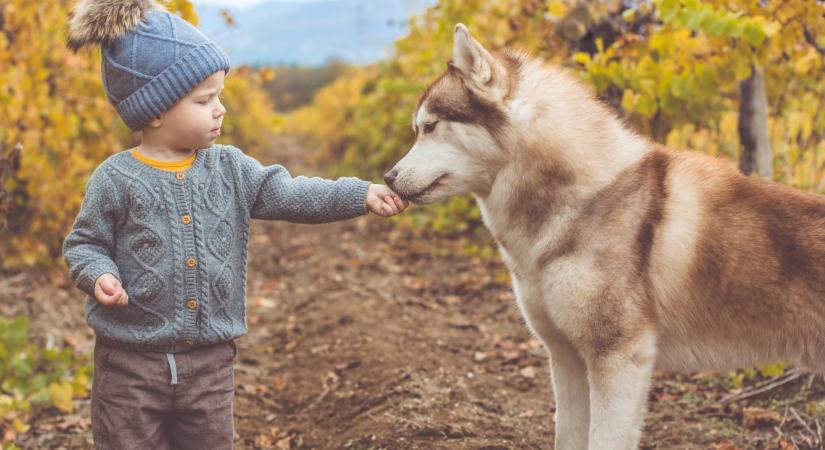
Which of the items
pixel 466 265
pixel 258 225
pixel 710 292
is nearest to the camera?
pixel 710 292

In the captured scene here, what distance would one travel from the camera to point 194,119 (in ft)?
8.36

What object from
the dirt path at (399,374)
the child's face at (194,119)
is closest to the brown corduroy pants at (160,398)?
the child's face at (194,119)

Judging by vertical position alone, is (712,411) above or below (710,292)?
below

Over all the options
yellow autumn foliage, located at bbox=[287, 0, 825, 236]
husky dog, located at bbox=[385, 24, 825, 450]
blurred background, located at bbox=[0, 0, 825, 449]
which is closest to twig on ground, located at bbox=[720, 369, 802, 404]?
blurred background, located at bbox=[0, 0, 825, 449]

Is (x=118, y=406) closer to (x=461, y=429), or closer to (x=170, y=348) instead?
(x=170, y=348)

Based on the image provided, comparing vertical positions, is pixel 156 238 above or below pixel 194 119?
below

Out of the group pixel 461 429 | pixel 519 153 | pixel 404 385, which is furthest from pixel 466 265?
pixel 519 153

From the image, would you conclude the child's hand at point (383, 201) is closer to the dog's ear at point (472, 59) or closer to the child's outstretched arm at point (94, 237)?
the dog's ear at point (472, 59)

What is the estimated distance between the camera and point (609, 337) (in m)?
2.72

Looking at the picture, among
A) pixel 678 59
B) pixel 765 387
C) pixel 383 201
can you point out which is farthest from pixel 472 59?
pixel 765 387

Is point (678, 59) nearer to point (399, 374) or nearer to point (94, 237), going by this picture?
point (399, 374)

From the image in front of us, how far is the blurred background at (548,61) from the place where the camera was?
3.93 metres

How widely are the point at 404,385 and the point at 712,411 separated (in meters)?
1.62

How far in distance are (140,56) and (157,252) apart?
0.63 meters
